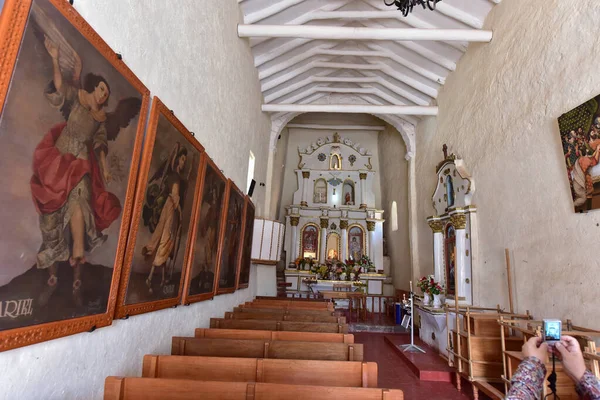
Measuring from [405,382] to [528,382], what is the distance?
15.6 feet

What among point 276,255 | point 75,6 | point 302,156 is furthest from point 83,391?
point 302,156

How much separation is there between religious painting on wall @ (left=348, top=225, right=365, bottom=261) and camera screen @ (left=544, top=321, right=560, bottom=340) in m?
12.7

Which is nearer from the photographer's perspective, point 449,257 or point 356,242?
point 449,257

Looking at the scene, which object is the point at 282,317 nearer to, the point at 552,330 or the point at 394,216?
the point at 552,330

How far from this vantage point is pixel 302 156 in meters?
15.8

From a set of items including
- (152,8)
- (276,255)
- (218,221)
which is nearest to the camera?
(152,8)

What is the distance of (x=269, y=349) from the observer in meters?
3.46

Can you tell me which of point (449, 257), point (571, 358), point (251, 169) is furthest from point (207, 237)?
point (449, 257)

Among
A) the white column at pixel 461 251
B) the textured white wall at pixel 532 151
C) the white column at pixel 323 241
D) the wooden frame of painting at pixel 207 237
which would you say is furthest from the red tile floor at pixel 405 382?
the white column at pixel 323 241

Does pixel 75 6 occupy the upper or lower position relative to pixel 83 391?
upper

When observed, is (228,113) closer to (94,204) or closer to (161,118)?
(161,118)

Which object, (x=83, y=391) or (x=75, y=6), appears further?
(x=83, y=391)

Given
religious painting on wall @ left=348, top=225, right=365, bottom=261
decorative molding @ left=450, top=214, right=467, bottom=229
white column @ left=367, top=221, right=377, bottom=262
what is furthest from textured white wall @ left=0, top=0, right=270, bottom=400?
white column @ left=367, top=221, right=377, bottom=262

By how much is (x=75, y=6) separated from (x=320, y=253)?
12.8 m
